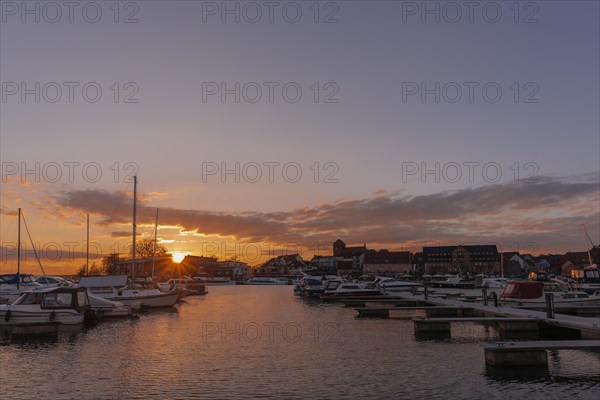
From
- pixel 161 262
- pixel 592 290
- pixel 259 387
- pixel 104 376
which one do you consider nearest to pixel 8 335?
pixel 104 376

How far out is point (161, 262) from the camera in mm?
154625

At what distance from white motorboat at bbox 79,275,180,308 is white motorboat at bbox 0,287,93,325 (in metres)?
13.9

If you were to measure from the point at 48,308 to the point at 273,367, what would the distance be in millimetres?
23049

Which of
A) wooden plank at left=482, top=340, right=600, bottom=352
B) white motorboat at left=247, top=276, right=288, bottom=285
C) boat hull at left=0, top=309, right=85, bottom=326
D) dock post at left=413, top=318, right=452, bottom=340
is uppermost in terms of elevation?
wooden plank at left=482, top=340, right=600, bottom=352

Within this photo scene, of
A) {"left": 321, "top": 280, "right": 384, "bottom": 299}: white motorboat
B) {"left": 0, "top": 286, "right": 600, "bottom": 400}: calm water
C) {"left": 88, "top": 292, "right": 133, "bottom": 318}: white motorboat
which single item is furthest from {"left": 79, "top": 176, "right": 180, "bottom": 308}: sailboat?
{"left": 321, "top": 280, "right": 384, "bottom": 299}: white motorboat

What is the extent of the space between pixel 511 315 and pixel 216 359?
21.4 m

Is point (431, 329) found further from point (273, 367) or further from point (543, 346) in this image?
point (273, 367)

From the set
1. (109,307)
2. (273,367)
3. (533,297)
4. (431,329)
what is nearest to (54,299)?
(109,307)

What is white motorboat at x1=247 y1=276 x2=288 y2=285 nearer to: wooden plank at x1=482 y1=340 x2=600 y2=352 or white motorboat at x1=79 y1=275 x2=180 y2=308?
white motorboat at x1=79 y1=275 x2=180 y2=308

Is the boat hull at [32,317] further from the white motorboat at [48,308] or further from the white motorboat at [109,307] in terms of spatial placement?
the white motorboat at [109,307]

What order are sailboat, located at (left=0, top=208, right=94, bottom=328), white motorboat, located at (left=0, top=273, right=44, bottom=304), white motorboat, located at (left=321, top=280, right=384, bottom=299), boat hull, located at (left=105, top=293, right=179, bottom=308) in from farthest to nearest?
white motorboat, located at (left=321, top=280, right=384, bottom=299) < white motorboat, located at (left=0, top=273, right=44, bottom=304) < boat hull, located at (left=105, top=293, right=179, bottom=308) < sailboat, located at (left=0, top=208, right=94, bottom=328)

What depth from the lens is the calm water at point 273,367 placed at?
21141 millimetres

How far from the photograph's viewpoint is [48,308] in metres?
41.2

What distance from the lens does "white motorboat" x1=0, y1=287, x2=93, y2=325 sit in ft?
132
